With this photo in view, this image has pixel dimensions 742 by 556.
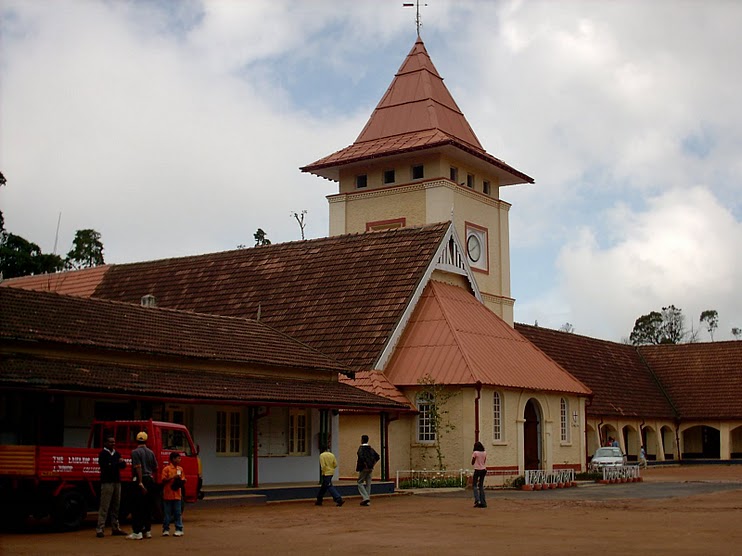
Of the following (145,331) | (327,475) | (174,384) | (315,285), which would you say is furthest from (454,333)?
(174,384)

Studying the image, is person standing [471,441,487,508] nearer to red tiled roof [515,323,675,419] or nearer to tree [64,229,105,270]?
red tiled roof [515,323,675,419]

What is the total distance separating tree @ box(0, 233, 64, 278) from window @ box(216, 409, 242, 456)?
100 feet

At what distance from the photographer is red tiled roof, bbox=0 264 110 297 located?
1756 inches

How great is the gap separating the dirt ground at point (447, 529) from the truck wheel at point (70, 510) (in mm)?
270

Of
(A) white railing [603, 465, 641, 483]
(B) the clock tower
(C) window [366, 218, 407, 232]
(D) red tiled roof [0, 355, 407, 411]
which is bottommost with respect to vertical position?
(A) white railing [603, 465, 641, 483]

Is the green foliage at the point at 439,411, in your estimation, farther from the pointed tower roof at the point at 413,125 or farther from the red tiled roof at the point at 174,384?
the pointed tower roof at the point at 413,125

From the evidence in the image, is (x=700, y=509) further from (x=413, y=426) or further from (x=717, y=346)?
(x=717, y=346)

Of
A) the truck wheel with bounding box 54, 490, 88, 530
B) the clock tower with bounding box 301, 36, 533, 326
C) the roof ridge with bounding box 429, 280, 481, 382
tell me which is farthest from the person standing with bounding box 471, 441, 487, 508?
the clock tower with bounding box 301, 36, 533, 326

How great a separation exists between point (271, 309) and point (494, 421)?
9.05 meters

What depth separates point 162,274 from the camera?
139 ft

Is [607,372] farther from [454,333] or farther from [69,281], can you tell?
[69,281]

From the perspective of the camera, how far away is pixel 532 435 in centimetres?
3553

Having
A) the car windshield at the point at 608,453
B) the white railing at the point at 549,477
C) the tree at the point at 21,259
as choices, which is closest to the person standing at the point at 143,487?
the white railing at the point at 549,477

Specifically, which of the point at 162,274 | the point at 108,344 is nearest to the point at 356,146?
the point at 162,274
